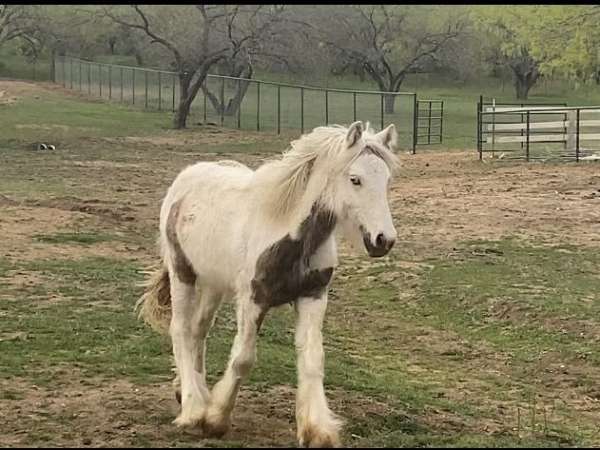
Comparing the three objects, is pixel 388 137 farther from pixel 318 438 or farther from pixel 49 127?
pixel 49 127

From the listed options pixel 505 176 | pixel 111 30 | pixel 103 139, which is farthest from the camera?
pixel 111 30

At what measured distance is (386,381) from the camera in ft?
21.8

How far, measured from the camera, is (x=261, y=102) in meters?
38.4

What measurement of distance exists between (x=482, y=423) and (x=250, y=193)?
1942 millimetres

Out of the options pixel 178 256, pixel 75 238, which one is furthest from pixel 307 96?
pixel 178 256

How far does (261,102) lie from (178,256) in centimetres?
3347

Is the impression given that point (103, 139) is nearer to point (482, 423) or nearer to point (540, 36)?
point (540, 36)

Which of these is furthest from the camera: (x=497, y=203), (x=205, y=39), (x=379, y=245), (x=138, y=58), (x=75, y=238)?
(x=138, y=58)

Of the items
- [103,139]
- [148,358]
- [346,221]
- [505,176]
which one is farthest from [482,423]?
[103,139]

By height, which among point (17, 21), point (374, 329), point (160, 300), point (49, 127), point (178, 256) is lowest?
point (374, 329)

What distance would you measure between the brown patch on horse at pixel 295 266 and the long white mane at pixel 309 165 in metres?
0.15

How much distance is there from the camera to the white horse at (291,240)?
14.3 feet

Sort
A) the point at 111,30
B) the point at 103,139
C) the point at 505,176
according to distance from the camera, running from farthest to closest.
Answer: the point at 111,30
the point at 103,139
the point at 505,176

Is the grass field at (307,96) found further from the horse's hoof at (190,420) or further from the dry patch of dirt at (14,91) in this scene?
the horse's hoof at (190,420)
